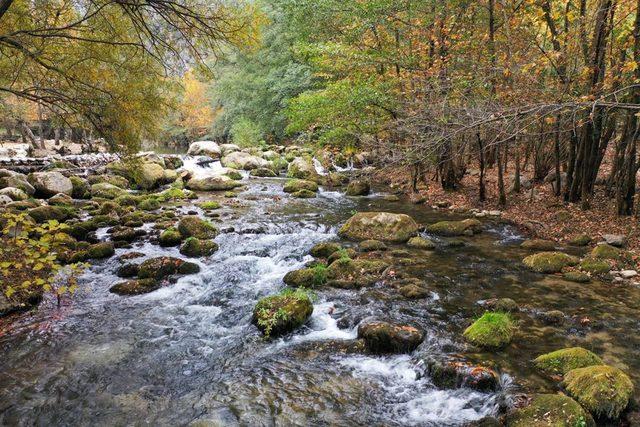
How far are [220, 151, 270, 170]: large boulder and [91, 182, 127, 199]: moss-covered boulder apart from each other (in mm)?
8750

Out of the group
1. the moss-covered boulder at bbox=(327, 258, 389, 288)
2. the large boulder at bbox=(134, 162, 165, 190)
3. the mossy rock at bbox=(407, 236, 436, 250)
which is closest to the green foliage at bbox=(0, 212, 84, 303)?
the moss-covered boulder at bbox=(327, 258, 389, 288)

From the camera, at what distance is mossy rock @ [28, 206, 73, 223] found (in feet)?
39.0

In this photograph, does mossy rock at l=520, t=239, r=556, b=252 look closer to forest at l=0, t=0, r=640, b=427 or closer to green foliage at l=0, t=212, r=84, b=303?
forest at l=0, t=0, r=640, b=427

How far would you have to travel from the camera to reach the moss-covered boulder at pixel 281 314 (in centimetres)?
640

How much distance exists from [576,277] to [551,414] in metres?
4.87

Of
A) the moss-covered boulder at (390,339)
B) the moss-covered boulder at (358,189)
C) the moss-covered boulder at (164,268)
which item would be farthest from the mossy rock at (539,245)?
Result: the moss-covered boulder at (358,189)

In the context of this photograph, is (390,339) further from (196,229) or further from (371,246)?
(196,229)

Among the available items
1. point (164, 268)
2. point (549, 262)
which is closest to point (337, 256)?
point (164, 268)

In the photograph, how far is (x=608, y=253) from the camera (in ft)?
28.9

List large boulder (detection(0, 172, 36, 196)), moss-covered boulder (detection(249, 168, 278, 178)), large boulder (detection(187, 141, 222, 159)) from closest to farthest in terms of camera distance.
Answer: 1. large boulder (detection(0, 172, 36, 196))
2. moss-covered boulder (detection(249, 168, 278, 178))
3. large boulder (detection(187, 141, 222, 159))

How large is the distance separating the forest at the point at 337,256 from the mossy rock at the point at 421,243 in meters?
0.09

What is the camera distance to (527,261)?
9039 mm

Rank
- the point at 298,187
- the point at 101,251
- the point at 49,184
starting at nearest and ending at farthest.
Answer: the point at 101,251 → the point at 49,184 → the point at 298,187

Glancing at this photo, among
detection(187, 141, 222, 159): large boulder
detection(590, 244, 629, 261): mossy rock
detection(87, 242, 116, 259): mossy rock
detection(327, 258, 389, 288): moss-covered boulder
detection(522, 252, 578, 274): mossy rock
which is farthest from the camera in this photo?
detection(187, 141, 222, 159): large boulder
